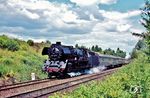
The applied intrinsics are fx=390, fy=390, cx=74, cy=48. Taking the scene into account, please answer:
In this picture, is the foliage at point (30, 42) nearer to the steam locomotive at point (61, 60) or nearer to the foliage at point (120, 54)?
the steam locomotive at point (61, 60)

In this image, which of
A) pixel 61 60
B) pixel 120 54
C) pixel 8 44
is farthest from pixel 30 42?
pixel 120 54

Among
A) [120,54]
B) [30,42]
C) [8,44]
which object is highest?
[30,42]

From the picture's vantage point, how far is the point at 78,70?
42.1 metres

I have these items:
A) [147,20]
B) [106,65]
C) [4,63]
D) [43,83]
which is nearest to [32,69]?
[4,63]

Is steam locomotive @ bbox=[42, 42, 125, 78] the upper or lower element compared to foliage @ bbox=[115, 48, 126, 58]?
upper

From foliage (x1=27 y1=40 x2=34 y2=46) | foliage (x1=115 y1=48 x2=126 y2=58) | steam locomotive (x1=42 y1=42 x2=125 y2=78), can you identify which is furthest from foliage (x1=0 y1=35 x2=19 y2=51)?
foliage (x1=115 y1=48 x2=126 y2=58)

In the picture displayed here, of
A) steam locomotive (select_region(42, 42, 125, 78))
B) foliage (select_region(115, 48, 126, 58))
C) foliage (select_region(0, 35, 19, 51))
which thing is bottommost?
foliage (select_region(115, 48, 126, 58))

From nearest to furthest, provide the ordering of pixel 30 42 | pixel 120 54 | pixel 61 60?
pixel 61 60 → pixel 30 42 → pixel 120 54

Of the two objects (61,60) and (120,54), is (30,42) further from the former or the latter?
(120,54)

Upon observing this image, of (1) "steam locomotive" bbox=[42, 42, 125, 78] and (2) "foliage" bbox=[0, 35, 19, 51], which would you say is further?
(2) "foliage" bbox=[0, 35, 19, 51]

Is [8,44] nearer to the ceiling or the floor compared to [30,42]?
nearer to the floor

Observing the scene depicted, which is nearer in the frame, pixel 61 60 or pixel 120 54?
pixel 61 60

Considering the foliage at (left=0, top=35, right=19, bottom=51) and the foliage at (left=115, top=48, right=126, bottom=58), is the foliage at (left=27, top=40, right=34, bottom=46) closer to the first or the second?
the foliage at (left=0, top=35, right=19, bottom=51)

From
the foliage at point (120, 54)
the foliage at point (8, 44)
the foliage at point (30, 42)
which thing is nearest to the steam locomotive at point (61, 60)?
the foliage at point (8, 44)
